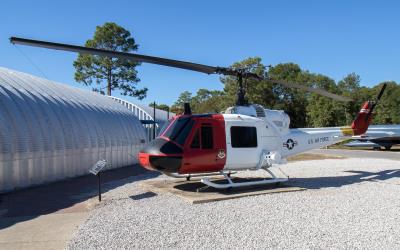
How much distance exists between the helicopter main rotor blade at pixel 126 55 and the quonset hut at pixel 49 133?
5108 mm

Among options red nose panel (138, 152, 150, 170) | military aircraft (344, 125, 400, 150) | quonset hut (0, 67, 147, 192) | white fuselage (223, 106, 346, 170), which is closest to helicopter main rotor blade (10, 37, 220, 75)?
white fuselage (223, 106, 346, 170)

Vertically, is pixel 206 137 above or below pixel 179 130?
below

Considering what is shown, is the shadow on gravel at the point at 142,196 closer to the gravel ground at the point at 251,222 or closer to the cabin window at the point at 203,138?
the gravel ground at the point at 251,222

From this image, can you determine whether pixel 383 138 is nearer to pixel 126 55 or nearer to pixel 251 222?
pixel 251 222

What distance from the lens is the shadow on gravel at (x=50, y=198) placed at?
911 cm

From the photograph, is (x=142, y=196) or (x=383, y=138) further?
(x=383, y=138)

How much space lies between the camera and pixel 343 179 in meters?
15.2

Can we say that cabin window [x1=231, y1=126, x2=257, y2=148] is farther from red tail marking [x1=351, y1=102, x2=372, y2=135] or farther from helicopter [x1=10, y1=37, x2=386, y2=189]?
red tail marking [x1=351, y1=102, x2=372, y2=135]

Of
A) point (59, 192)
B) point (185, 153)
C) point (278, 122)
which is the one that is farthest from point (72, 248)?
point (278, 122)

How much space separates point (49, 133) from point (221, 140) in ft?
23.9

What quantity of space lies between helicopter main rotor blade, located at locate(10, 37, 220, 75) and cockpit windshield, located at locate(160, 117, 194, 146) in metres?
1.58

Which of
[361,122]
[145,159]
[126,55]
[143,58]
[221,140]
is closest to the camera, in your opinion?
[126,55]

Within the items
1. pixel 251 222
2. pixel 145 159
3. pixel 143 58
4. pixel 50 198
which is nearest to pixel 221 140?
pixel 145 159

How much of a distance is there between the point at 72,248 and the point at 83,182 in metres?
9.09
